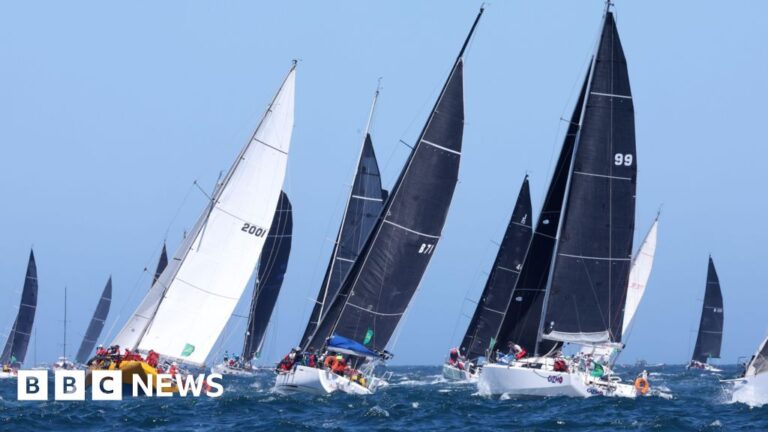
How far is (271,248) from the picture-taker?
193 ft

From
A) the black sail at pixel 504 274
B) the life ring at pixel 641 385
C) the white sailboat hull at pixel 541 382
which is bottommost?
the life ring at pixel 641 385

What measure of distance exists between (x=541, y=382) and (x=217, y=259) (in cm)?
1048

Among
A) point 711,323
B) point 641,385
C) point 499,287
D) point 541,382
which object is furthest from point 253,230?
point 711,323

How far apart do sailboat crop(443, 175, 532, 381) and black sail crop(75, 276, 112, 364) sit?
117 ft

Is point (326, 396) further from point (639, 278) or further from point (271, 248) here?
point (639, 278)

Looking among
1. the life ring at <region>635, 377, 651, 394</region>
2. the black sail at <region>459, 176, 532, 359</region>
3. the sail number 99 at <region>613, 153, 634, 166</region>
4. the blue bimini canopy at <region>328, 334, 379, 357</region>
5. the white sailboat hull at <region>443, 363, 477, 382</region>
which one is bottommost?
the white sailboat hull at <region>443, 363, 477, 382</region>

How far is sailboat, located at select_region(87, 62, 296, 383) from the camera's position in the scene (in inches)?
1475

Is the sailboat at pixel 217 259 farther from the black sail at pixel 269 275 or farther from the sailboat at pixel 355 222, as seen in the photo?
the black sail at pixel 269 275

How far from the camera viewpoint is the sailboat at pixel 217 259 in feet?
123

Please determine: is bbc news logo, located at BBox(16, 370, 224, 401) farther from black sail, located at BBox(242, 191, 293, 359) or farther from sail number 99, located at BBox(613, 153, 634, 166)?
black sail, located at BBox(242, 191, 293, 359)

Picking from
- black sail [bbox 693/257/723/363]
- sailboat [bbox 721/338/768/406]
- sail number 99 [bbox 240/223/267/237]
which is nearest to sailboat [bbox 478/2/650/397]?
sailboat [bbox 721/338/768/406]

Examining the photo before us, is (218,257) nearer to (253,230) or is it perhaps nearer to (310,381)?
(253,230)

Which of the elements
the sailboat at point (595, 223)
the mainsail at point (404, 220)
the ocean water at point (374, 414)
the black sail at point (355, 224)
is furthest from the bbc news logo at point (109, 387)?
the black sail at point (355, 224)

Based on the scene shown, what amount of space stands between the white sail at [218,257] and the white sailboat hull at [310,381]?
358 centimetres
